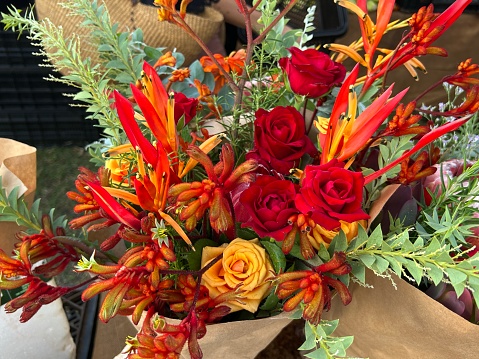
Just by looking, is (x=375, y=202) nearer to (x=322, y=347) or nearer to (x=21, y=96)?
(x=322, y=347)

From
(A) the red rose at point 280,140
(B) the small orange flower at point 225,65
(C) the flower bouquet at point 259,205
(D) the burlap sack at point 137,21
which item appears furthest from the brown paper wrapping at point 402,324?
(D) the burlap sack at point 137,21

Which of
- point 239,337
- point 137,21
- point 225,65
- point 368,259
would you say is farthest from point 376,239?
point 137,21

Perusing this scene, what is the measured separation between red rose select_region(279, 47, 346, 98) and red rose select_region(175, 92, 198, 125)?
3.5 inches

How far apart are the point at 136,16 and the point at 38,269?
720mm

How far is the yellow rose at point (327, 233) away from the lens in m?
0.43

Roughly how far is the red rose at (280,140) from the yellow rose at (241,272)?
7 cm

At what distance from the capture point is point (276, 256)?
0.44 metres

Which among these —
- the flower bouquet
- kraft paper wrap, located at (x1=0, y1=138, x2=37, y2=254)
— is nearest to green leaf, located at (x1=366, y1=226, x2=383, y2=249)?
the flower bouquet

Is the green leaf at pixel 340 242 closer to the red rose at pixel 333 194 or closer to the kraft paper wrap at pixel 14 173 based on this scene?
the red rose at pixel 333 194

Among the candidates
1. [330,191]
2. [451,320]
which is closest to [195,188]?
[330,191]

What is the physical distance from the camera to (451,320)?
0.41 metres

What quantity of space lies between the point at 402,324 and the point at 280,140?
0.19 m

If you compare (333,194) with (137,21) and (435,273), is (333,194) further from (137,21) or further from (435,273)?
(137,21)

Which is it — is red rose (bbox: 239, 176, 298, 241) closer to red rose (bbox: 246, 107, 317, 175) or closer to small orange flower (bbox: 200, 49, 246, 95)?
red rose (bbox: 246, 107, 317, 175)
